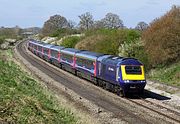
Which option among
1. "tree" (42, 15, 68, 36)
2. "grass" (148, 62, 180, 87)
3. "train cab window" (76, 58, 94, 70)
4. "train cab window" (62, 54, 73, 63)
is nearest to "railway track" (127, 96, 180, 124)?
"grass" (148, 62, 180, 87)

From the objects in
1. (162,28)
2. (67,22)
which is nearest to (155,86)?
(162,28)

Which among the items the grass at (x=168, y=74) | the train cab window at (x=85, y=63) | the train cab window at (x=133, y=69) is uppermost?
the train cab window at (x=133, y=69)

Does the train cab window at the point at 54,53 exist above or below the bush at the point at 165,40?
below

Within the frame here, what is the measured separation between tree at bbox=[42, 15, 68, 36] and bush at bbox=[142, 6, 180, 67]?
407 feet

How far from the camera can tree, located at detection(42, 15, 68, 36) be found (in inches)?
6654

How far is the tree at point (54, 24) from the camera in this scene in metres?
169

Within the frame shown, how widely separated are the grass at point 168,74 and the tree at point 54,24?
126 meters

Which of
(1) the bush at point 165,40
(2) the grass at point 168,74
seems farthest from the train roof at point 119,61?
(1) the bush at point 165,40

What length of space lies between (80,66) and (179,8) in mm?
12275

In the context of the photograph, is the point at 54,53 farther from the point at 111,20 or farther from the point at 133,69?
the point at 111,20

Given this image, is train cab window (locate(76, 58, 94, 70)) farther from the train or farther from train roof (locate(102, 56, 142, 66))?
train roof (locate(102, 56, 142, 66))

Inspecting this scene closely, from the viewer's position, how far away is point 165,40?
42.0 meters

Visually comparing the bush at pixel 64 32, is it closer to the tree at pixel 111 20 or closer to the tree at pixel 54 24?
the tree at pixel 111 20

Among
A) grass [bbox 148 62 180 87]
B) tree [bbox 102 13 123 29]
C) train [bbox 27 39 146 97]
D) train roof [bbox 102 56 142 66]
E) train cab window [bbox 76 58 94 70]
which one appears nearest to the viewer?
train [bbox 27 39 146 97]
